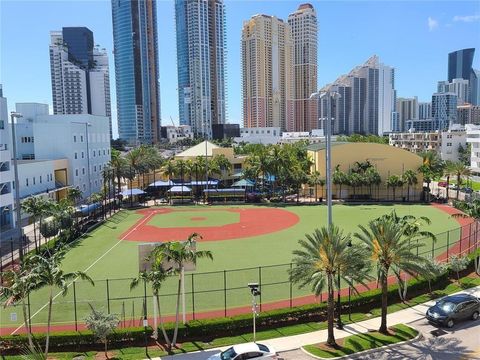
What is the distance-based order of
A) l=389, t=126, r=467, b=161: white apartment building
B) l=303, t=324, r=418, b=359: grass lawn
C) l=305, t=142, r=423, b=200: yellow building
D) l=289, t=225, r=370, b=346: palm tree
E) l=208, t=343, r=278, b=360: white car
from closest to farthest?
l=208, t=343, r=278, b=360: white car < l=303, t=324, r=418, b=359: grass lawn < l=289, t=225, r=370, b=346: palm tree < l=305, t=142, r=423, b=200: yellow building < l=389, t=126, r=467, b=161: white apartment building

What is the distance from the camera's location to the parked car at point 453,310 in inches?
862

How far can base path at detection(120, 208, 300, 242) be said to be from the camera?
4531 centimetres

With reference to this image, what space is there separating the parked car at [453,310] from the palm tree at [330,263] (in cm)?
535

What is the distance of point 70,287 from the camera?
29.9 metres

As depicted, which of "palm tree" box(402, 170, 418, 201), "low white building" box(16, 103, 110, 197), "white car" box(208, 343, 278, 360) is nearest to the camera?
"white car" box(208, 343, 278, 360)

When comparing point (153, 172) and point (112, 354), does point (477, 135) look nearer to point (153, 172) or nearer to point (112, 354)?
point (153, 172)

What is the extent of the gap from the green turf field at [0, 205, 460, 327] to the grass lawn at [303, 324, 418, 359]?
593cm

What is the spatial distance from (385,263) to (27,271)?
670 inches

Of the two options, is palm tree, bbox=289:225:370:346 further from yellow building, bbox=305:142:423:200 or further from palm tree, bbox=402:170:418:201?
palm tree, bbox=402:170:418:201

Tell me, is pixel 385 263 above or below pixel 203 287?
above

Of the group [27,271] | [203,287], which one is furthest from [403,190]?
[27,271]

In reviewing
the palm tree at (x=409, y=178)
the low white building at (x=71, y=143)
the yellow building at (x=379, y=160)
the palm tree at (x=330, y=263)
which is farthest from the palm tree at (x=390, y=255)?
the low white building at (x=71, y=143)

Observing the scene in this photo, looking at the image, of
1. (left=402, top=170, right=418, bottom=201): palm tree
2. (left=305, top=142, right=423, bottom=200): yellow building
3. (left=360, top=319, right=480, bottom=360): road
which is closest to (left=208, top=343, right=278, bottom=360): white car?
(left=360, top=319, right=480, bottom=360): road

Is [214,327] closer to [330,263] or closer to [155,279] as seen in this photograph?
[155,279]
